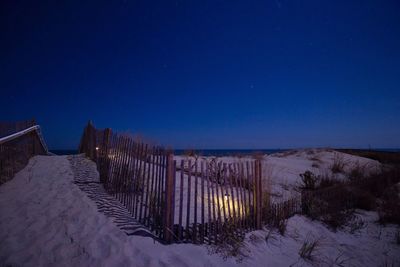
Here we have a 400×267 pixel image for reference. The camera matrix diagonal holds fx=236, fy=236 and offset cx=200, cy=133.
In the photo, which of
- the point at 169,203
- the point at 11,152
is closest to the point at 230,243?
the point at 169,203

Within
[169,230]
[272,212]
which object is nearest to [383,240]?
[272,212]

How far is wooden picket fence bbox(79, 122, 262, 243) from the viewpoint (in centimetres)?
404

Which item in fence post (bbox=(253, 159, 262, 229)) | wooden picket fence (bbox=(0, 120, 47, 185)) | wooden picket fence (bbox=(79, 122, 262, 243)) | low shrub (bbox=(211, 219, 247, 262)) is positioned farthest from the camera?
wooden picket fence (bbox=(0, 120, 47, 185))

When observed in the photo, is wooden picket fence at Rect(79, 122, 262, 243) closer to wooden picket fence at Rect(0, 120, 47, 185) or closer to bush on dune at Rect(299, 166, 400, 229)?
bush on dune at Rect(299, 166, 400, 229)

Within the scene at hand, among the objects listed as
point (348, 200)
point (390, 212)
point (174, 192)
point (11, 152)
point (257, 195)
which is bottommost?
point (390, 212)

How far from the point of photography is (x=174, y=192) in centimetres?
407

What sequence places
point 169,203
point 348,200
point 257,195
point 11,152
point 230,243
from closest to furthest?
point 169,203 < point 230,243 < point 257,195 < point 348,200 < point 11,152

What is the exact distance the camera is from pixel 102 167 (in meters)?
7.65

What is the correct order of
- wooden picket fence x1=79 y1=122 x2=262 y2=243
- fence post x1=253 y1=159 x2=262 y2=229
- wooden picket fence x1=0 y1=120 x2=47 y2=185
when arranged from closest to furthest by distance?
wooden picket fence x1=79 y1=122 x2=262 y2=243, fence post x1=253 y1=159 x2=262 y2=229, wooden picket fence x1=0 y1=120 x2=47 y2=185

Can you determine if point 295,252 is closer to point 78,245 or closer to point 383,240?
point 383,240

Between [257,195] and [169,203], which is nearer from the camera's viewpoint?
[169,203]

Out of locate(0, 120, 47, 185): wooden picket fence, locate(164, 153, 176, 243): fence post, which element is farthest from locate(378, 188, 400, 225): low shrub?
locate(0, 120, 47, 185): wooden picket fence

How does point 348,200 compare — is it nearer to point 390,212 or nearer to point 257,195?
point 390,212

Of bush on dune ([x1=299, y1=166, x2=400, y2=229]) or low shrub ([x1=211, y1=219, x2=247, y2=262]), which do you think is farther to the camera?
bush on dune ([x1=299, y1=166, x2=400, y2=229])
